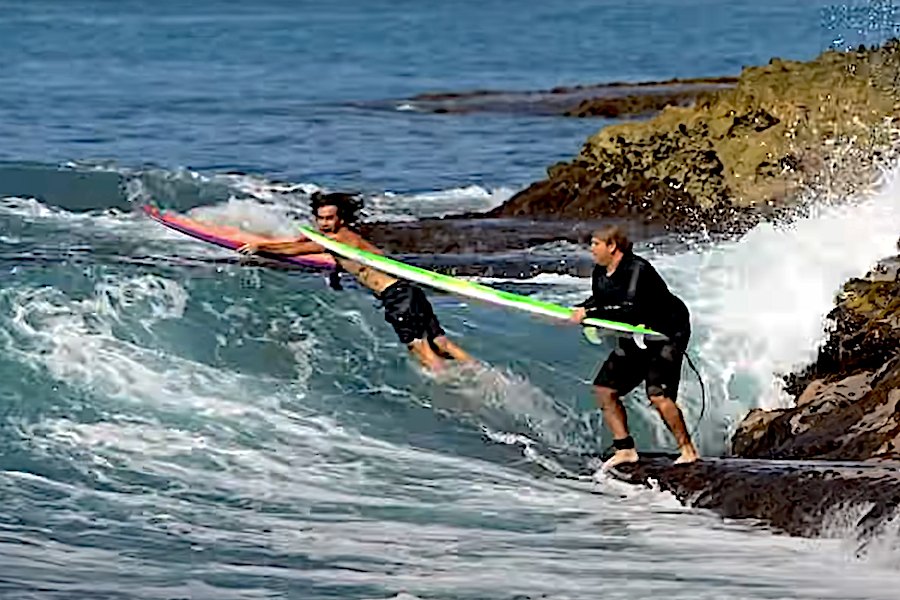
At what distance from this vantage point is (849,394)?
13.1 m

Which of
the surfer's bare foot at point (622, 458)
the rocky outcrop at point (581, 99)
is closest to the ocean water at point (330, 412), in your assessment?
the surfer's bare foot at point (622, 458)

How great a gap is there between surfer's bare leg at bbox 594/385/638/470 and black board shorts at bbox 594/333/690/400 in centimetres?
5

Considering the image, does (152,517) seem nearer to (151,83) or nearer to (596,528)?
(596,528)

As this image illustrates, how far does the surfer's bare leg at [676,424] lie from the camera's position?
12.8 m

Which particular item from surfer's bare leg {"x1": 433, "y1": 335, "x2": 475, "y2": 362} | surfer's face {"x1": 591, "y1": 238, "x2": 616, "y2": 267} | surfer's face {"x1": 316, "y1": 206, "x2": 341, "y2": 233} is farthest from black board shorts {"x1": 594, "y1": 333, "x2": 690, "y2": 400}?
surfer's face {"x1": 316, "y1": 206, "x2": 341, "y2": 233}

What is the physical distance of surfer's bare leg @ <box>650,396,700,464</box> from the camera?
12758 millimetres

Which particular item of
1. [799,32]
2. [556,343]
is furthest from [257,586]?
[799,32]

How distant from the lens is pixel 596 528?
11398 millimetres

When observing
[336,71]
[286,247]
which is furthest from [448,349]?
[336,71]

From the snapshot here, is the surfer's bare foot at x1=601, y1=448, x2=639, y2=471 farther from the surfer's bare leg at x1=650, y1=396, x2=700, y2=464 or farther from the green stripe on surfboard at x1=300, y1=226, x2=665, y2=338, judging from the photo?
the green stripe on surfboard at x1=300, y1=226, x2=665, y2=338

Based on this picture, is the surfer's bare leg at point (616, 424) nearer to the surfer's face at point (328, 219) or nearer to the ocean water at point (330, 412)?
the ocean water at point (330, 412)

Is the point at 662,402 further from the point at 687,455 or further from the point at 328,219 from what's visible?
the point at 328,219

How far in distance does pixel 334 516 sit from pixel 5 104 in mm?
34681

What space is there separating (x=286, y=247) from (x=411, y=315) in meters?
1.06
